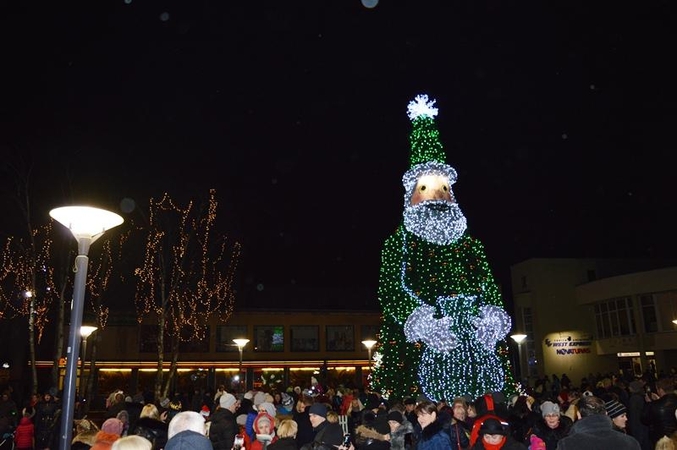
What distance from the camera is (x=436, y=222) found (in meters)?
A: 18.5

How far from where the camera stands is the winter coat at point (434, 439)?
237 inches

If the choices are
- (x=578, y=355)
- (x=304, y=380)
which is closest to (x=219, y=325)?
(x=304, y=380)

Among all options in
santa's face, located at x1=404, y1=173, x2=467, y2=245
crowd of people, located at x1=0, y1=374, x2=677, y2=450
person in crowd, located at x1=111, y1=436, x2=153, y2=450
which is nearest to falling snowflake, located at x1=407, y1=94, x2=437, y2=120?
santa's face, located at x1=404, y1=173, x2=467, y2=245

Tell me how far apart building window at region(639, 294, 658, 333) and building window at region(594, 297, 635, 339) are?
0.97 meters

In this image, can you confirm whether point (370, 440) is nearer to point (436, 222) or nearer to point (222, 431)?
point (222, 431)

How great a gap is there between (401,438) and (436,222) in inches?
475

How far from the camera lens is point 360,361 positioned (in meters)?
46.1

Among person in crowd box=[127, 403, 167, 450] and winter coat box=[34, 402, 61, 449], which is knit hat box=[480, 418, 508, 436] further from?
winter coat box=[34, 402, 61, 449]

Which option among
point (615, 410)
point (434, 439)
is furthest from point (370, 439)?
point (615, 410)

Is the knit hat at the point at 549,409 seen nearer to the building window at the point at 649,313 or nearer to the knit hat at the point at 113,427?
the knit hat at the point at 113,427

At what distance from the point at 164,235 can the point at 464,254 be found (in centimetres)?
1562

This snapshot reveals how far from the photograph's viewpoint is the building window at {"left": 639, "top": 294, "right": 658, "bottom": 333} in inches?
1416

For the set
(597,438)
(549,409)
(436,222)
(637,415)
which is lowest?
(637,415)

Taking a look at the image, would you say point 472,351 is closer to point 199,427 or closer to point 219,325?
point 199,427
